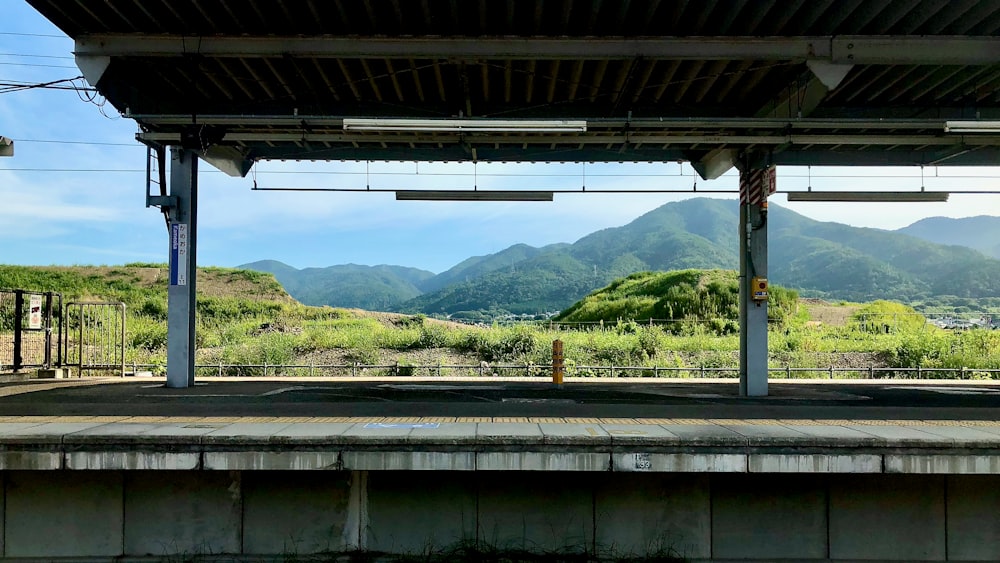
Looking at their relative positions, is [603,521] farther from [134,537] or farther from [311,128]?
[311,128]

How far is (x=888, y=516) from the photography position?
6945 millimetres

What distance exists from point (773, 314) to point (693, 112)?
31.3 meters

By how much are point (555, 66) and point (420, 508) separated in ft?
24.0

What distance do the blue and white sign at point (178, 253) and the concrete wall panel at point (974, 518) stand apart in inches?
497

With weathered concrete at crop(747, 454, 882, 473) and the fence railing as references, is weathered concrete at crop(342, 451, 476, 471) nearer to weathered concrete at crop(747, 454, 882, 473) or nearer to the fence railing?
weathered concrete at crop(747, 454, 882, 473)

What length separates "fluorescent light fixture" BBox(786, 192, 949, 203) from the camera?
1302cm

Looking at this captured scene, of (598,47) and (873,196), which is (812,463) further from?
(873,196)

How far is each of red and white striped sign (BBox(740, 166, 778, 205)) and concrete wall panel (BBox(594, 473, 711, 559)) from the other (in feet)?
23.1

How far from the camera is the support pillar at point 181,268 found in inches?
481

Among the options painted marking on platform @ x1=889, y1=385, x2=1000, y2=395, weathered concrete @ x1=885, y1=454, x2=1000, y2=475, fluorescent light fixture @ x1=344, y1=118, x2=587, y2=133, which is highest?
fluorescent light fixture @ x1=344, y1=118, x2=587, y2=133

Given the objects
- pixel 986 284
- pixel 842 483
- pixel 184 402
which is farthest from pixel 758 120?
pixel 986 284

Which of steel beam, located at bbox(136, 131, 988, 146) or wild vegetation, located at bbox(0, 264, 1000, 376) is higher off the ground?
steel beam, located at bbox(136, 131, 988, 146)

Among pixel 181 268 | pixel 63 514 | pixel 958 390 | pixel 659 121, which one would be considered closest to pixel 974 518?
pixel 659 121

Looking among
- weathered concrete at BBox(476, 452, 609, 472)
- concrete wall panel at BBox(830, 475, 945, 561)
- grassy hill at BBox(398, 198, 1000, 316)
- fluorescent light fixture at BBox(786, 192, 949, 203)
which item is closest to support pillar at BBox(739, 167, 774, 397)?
fluorescent light fixture at BBox(786, 192, 949, 203)
